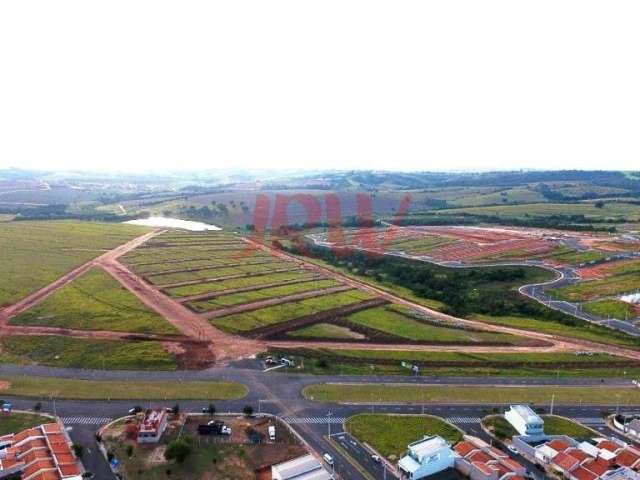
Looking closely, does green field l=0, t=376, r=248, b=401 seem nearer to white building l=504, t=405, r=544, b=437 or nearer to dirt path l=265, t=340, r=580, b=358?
dirt path l=265, t=340, r=580, b=358

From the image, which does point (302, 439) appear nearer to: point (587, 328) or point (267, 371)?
point (267, 371)

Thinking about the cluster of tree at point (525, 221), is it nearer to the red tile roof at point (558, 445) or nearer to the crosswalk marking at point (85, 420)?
the red tile roof at point (558, 445)

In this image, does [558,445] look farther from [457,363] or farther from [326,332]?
[326,332]

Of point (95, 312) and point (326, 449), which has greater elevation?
point (95, 312)

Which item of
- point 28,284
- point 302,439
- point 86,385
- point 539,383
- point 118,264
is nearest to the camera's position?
point 302,439

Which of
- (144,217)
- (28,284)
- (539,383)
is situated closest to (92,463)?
(539,383)

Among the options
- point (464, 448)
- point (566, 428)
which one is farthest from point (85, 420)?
point (566, 428)

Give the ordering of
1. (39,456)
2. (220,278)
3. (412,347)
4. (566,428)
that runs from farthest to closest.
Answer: (220,278) → (412,347) → (566,428) → (39,456)
